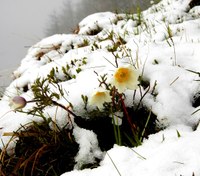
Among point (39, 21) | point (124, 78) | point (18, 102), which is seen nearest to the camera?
point (124, 78)

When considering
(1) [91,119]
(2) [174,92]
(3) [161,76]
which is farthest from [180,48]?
(1) [91,119]

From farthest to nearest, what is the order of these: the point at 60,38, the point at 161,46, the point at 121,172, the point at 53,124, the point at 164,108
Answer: the point at 60,38, the point at 161,46, the point at 53,124, the point at 164,108, the point at 121,172

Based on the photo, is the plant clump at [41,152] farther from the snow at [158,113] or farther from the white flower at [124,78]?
the white flower at [124,78]

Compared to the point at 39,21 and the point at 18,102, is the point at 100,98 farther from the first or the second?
the point at 39,21

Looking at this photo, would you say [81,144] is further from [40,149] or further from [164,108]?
[164,108]

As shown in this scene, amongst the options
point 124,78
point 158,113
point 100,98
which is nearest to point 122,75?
point 124,78

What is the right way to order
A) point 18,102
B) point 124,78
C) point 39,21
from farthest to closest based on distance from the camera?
1. point 39,21
2. point 18,102
3. point 124,78

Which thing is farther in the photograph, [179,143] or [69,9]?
[69,9]

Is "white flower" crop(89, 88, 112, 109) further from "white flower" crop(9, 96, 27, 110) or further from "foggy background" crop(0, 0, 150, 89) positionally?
"foggy background" crop(0, 0, 150, 89)

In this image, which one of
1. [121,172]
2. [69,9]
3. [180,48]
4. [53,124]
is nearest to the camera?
[121,172]
